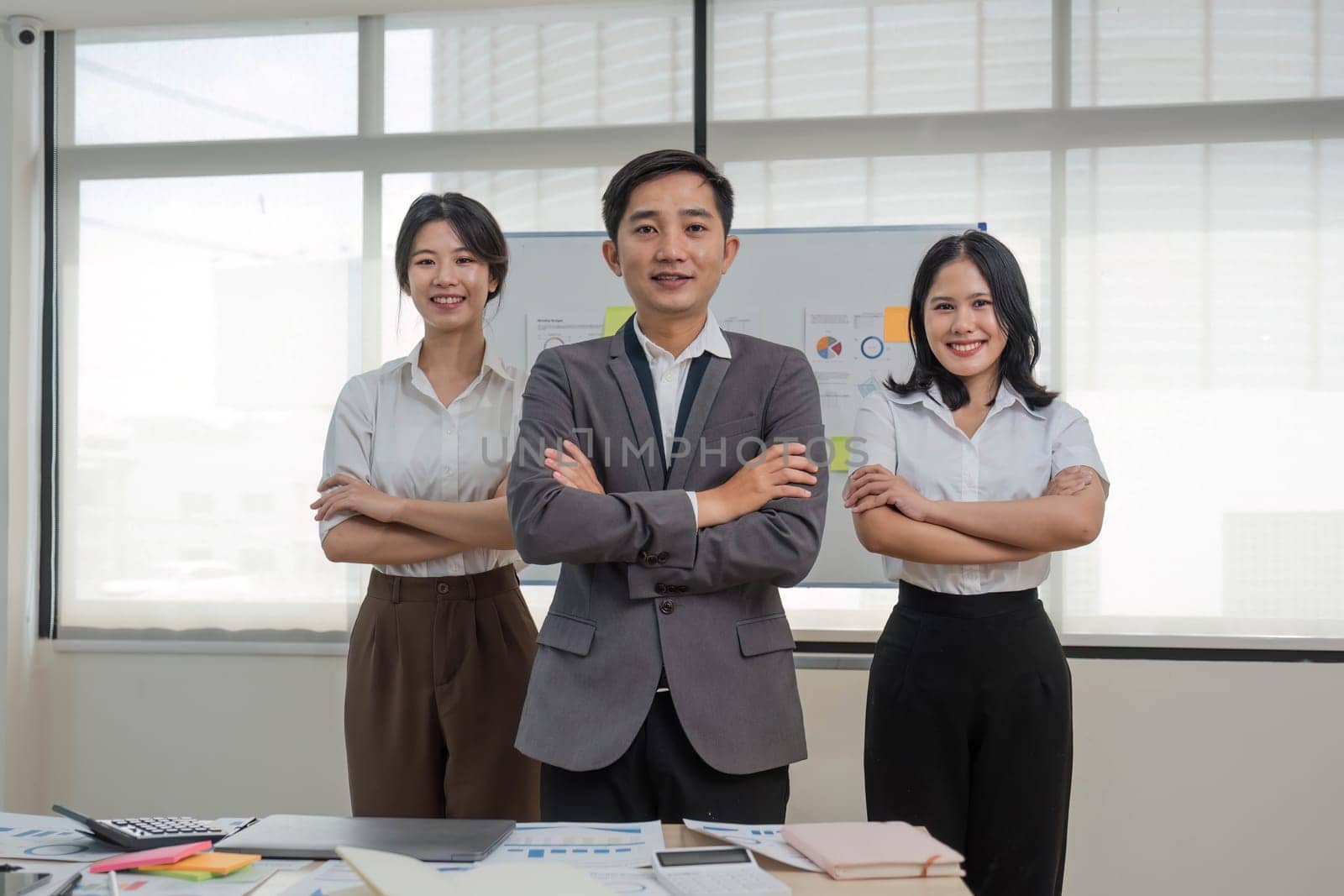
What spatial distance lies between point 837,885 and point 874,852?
8 centimetres

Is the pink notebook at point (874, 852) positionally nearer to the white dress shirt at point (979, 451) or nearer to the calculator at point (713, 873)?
the calculator at point (713, 873)

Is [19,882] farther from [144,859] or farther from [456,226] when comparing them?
[456,226]

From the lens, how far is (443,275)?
2416 millimetres

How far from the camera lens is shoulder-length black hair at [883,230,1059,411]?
227 centimetres

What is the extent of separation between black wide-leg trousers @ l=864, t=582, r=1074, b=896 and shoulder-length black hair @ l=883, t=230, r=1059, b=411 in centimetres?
48

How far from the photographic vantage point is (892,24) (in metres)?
3.49

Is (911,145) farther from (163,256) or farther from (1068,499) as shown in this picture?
(163,256)

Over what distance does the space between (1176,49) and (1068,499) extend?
6.67 ft

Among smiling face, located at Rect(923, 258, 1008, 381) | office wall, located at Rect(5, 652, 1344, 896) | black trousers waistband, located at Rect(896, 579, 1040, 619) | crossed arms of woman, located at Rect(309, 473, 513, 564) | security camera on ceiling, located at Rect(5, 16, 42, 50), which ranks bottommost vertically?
office wall, located at Rect(5, 652, 1344, 896)

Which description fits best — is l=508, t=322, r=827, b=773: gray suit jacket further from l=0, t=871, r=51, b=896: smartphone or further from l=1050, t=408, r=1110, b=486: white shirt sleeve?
l=0, t=871, r=51, b=896: smartphone

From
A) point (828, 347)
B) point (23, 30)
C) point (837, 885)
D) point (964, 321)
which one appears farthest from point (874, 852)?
point (23, 30)

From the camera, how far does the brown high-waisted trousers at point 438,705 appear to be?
2273mm

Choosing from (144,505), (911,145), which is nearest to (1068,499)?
(911,145)

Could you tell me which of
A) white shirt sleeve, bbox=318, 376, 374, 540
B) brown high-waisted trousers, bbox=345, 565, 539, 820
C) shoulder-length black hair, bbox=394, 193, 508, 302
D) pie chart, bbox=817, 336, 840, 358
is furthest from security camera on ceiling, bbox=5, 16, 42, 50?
pie chart, bbox=817, 336, 840, 358
